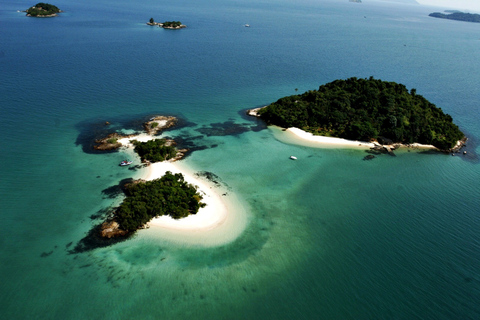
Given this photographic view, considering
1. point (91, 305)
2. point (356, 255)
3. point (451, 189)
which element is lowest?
point (91, 305)

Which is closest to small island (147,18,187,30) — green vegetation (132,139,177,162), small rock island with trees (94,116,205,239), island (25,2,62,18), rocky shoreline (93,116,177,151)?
island (25,2,62,18)

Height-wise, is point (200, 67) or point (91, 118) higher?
point (200, 67)

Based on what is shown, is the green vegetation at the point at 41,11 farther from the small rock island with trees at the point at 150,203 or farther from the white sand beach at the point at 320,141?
the white sand beach at the point at 320,141

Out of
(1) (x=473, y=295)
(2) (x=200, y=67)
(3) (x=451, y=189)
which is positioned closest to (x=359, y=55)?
(2) (x=200, y=67)

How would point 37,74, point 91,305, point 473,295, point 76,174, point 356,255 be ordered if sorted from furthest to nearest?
point 37,74, point 76,174, point 356,255, point 473,295, point 91,305

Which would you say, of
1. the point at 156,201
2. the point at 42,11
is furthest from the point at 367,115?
the point at 42,11

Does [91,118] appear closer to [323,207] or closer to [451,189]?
[323,207]

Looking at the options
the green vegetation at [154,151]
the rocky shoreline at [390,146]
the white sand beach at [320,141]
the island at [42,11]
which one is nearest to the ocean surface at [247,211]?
the white sand beach at [320,141]
